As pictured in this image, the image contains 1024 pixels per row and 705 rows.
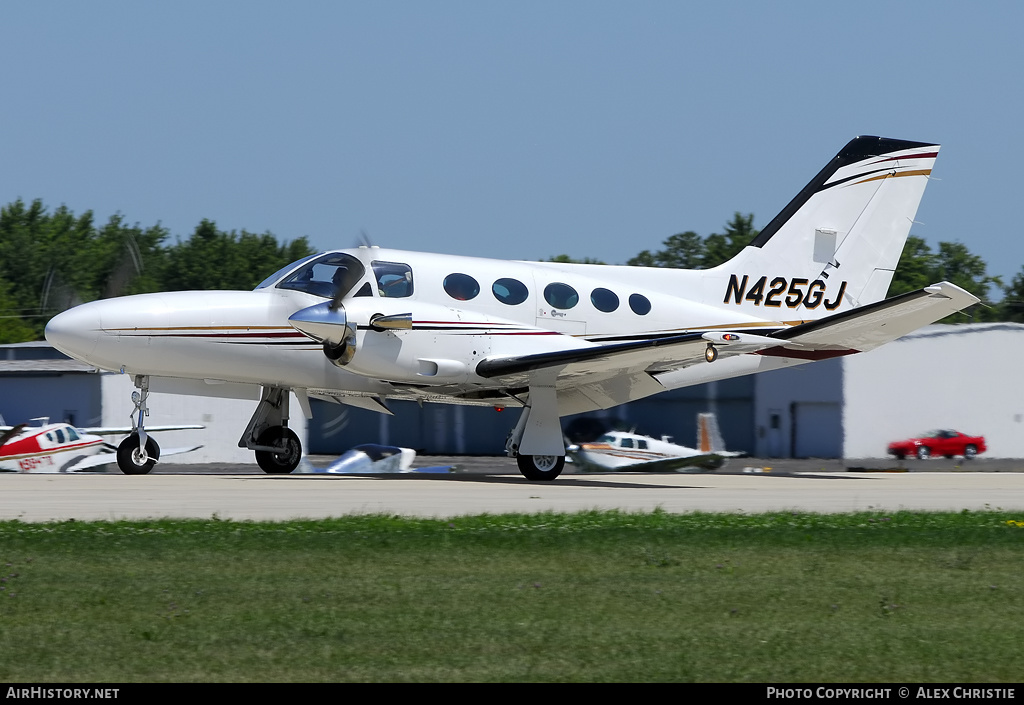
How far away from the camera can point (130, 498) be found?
1466 centimetres

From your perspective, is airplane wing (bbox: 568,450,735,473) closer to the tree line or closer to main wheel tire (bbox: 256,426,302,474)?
main wheel tire (bbox: 256,426,302,474)

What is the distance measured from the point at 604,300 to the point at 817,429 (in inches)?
877

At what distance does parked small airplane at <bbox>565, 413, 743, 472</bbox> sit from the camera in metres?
27.9

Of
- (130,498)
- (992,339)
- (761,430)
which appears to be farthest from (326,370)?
(992,339)

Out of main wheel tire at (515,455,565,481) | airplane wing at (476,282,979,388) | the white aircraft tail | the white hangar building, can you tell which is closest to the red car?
the white hangar building

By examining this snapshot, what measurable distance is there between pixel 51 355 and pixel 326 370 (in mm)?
31129

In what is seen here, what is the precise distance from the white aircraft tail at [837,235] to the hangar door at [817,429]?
18237mm

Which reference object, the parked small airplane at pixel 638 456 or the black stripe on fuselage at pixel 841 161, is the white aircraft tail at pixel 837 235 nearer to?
the black stripe on fuselage at pixel 841 161

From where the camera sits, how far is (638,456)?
99.0 ft

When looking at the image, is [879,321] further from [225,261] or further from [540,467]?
[225,261]

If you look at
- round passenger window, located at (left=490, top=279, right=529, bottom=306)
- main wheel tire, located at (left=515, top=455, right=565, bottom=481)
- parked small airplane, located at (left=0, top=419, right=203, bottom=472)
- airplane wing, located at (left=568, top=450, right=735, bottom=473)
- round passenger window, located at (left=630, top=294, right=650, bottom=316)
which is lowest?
airplane wing, located at (left=568, top=450, right=735, bottom=473)

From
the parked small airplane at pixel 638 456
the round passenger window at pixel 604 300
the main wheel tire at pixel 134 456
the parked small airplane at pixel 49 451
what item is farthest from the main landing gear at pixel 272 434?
the parked small airplane at pixel 638 456

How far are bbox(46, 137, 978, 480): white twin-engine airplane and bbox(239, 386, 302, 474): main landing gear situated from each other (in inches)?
1.3

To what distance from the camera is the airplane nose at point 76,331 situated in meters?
17.2
